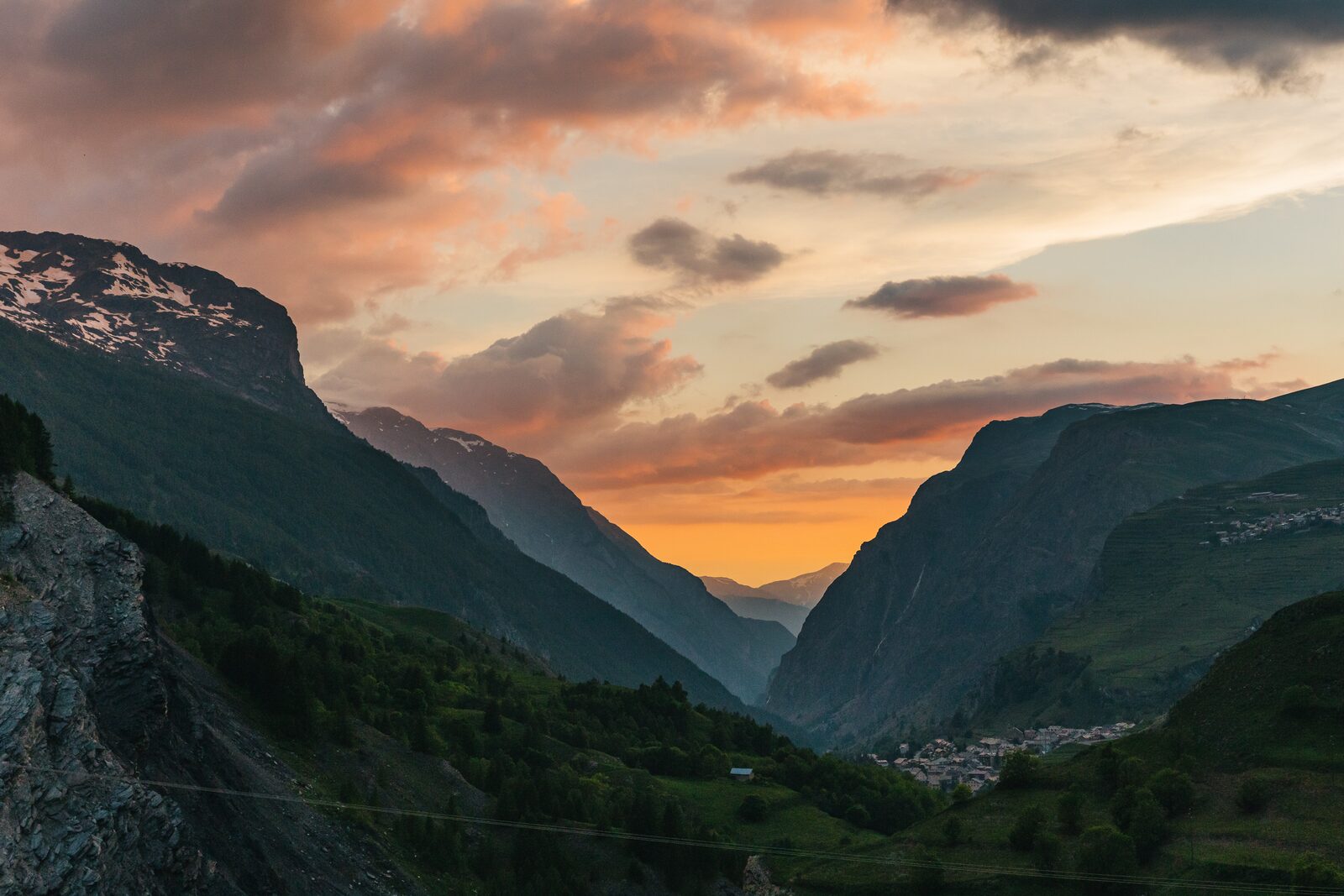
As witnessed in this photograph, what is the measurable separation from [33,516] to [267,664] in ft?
162

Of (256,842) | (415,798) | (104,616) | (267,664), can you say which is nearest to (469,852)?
(415,798)

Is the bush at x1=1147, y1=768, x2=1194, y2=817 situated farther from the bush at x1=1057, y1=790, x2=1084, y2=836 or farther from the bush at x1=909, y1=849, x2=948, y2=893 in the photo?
the bush at x1=909, y1=849, x2=948, y2=893

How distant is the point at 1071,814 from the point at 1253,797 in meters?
19.6

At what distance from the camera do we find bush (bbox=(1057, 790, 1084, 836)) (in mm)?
136625

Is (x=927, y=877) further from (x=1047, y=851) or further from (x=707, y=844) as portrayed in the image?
(x=707, y=844)

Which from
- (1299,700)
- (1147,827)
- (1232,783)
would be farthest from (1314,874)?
(1299,700)

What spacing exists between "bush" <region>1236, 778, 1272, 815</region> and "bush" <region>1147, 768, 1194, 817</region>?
16.8 ft

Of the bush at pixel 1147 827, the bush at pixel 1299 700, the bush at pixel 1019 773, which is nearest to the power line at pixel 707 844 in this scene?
the bush at pixel 1147 827

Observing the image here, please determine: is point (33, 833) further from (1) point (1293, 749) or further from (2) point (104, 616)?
(1) point (1293, 749)

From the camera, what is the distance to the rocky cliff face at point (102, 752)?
6794 cm

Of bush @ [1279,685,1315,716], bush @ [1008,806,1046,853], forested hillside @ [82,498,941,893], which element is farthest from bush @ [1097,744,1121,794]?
forested hillside @ [82,498,941,893]

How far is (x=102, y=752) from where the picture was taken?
7450 centimetres

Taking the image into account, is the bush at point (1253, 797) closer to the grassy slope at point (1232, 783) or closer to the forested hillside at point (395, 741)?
the grassy slope at point (1232, 783)

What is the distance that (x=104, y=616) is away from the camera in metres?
82.8
